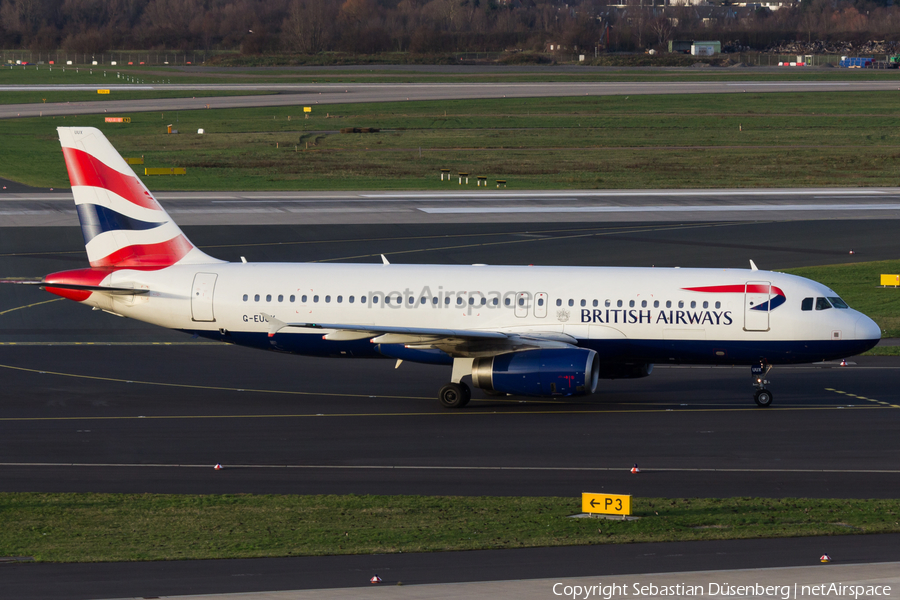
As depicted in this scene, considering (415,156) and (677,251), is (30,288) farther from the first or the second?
(415,156)

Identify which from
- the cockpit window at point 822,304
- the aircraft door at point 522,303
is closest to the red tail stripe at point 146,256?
the aircraft door at point 522,303

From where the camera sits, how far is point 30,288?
51.6 m

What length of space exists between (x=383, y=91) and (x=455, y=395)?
13146 cm

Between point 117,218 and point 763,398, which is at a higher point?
point 117,218

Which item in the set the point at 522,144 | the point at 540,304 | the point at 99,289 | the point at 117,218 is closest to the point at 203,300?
the point at 99,289

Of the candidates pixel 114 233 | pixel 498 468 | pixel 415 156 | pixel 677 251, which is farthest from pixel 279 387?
pixel 415 156

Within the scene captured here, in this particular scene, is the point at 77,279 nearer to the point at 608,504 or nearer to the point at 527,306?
the point at 527,306

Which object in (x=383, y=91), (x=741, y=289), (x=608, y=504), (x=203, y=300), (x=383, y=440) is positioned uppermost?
(x=383, y=91)

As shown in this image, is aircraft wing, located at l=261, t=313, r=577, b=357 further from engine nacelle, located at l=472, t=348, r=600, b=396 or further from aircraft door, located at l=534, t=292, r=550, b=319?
aircraft door, located at l=534, t=292, r=550, b=319

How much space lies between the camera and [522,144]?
361 ft

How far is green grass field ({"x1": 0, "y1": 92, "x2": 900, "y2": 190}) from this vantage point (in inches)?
3583

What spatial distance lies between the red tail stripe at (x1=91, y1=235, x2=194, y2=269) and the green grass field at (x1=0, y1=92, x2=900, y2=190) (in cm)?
4992

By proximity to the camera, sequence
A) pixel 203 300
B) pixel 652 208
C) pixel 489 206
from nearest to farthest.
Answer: pixel 203 300, pixel 652 208, pixel 489 206

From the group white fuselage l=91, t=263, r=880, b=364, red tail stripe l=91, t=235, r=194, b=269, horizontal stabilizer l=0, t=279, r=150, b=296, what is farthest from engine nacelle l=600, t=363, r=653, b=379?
horizontal stabilizer l=0, t=279, r=150, b=296
